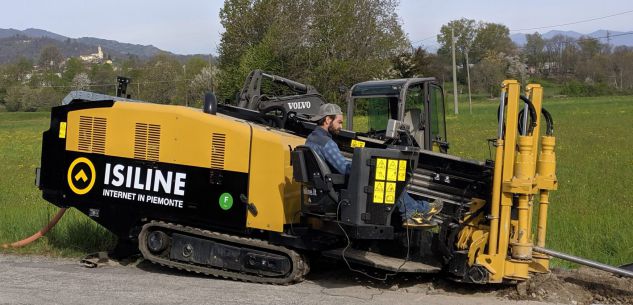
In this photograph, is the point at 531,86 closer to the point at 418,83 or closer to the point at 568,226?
the point at 418,83

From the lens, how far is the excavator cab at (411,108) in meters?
8.64

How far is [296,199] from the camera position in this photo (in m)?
6.89

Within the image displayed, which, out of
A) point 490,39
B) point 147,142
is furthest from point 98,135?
point 490,39

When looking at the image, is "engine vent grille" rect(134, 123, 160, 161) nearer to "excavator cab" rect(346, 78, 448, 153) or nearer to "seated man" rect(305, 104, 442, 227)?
"seated man" rect(305, 104, 442, 227)

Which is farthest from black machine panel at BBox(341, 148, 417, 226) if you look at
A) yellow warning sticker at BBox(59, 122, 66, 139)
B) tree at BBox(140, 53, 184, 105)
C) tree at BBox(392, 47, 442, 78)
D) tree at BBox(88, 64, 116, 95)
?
tree at BBox(88, 64, 116, 95)

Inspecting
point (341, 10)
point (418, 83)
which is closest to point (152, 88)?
point (341, 10)

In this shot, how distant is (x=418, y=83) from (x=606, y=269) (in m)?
3.72

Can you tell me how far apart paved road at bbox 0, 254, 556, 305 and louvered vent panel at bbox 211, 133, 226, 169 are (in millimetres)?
1160

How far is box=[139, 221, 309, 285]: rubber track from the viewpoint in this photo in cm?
656

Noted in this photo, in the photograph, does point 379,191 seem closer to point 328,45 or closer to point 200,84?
point 328,45

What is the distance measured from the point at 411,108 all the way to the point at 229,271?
3.41m

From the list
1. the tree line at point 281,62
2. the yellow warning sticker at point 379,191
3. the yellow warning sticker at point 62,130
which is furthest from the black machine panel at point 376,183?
the tree line at point 281,62

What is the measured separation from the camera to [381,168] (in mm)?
5918

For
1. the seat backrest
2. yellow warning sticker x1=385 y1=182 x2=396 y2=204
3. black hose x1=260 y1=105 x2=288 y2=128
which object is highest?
black hose x1=260 y1=105 x2=288 y2=128
